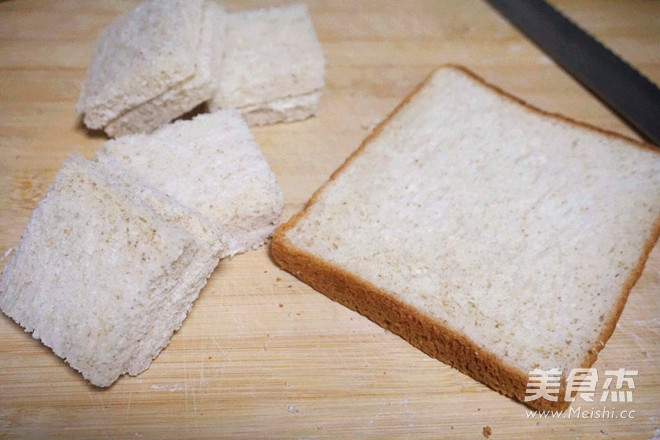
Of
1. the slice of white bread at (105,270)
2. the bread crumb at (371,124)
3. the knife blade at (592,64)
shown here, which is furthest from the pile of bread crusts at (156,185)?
the knife blade at (592,64)

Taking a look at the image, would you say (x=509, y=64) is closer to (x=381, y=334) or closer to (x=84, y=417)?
(x=381, y=334)

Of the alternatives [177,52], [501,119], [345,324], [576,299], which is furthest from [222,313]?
[501,119]

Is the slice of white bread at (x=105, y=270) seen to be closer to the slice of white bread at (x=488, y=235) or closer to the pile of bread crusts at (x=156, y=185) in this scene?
the pile of bread crusts at (x=156, y=185)

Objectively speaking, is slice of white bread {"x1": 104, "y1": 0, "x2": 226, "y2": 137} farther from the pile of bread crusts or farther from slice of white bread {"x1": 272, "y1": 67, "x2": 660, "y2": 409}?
slice of white bread {"x1": 272, "y1": 67, "x2": 660, "y2": 409}

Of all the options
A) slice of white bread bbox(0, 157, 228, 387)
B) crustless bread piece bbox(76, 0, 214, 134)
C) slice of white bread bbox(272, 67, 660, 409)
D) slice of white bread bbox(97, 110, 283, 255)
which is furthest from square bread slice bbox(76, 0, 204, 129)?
slice of white bread bbox(272, 67, 660, 409)

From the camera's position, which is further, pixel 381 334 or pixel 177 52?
pixel 177 52

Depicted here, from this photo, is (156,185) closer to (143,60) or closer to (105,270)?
(105,270)

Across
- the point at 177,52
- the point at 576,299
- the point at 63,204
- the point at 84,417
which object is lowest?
the point at 84,417
